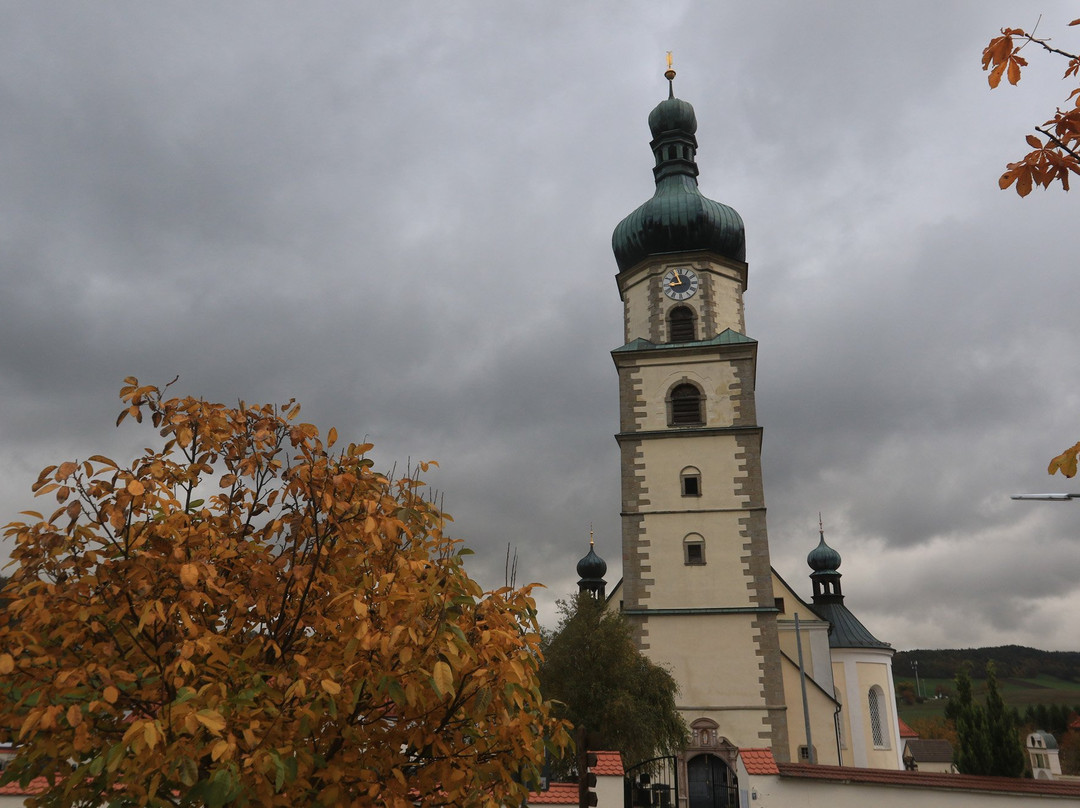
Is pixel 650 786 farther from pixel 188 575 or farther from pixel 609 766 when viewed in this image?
pixel 188 575

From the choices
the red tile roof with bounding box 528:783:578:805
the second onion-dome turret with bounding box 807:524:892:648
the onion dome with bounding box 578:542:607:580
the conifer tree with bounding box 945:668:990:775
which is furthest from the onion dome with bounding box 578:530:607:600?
the red tile roof with bounding box 528:783:578:805

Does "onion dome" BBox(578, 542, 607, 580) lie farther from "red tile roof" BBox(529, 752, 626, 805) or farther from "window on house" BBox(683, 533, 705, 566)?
"red tile roof" BBox(529, 752, 626, 805)

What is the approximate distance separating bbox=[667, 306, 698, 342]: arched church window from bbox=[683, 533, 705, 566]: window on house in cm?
704

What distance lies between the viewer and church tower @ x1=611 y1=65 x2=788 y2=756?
943 inches

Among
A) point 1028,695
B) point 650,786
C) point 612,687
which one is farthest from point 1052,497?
point 1028,695

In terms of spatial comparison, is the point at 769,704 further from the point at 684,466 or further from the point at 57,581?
the point at 57,581

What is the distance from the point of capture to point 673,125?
113ft

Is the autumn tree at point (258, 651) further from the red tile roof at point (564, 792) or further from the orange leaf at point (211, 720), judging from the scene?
the red tile roof at point (564, 792)

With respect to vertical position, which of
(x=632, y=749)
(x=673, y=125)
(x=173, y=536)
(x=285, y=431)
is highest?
(x=673, y=125)

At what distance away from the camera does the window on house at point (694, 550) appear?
1006 inches

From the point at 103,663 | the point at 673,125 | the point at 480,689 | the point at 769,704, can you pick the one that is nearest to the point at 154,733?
the point at 103,663

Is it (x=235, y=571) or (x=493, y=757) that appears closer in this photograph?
(x=493, y=757)

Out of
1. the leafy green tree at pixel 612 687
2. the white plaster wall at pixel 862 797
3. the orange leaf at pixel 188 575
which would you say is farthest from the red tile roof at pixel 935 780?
the orange leaf at pixel 188 575

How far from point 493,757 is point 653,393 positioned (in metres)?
23.1
